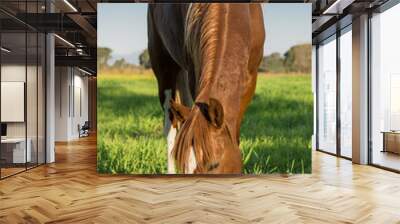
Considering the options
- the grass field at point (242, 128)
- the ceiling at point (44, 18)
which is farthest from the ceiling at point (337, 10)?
the ceiling at point (44, 18)

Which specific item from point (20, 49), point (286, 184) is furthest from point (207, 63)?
point (20, 49)

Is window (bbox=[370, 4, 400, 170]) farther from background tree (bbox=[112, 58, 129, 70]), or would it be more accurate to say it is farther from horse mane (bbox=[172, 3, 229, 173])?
background tree (bbox=[112, 58, 129, 70])

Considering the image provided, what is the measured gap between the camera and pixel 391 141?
771cm

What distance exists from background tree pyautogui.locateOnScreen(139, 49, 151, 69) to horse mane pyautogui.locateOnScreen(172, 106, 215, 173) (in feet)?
3.55

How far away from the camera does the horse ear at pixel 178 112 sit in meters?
6.77

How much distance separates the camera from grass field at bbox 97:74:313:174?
→ 682 centimetres

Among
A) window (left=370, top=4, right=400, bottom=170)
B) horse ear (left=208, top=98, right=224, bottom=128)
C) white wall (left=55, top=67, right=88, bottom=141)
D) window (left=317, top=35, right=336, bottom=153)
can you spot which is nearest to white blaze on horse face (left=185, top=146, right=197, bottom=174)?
horse ear (left=208, top=98, right=224, bottom=128)

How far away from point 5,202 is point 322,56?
8.98m

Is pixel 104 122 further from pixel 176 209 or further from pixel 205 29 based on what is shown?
pixel 176 209

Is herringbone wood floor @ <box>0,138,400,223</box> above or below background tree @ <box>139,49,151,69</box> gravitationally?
below

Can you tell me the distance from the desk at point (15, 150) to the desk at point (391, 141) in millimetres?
6380

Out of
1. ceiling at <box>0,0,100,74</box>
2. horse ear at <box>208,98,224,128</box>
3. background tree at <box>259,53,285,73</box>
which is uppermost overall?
ceiling at <box>0,0,100,74</box>

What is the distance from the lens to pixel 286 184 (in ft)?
20.6

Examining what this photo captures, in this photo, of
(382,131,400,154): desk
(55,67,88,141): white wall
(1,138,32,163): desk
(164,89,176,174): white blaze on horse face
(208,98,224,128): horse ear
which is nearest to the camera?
(208,98,224,128): horse ear
